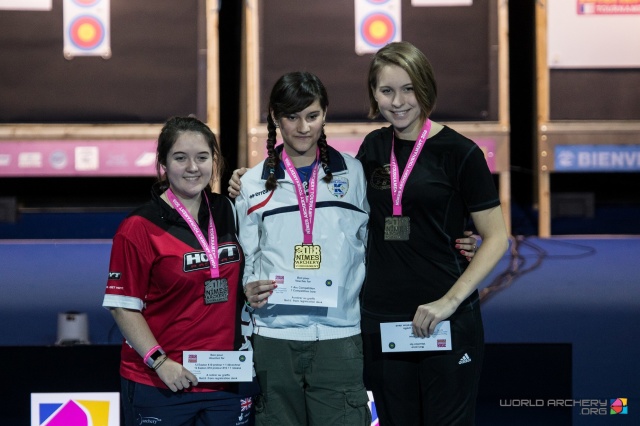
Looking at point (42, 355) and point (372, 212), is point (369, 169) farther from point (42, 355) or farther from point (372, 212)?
point (42, 355)

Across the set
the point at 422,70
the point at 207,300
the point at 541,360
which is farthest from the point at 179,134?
the point at 541,360

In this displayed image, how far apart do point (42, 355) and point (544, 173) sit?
398cm

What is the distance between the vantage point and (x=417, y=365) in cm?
220

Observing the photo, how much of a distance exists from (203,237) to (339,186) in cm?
36

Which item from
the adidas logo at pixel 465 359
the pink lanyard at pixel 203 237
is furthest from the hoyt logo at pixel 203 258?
the adidas logo at pixel 465 359

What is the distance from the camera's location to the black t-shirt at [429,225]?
2.16 m

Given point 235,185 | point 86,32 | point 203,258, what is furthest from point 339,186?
point 86,32

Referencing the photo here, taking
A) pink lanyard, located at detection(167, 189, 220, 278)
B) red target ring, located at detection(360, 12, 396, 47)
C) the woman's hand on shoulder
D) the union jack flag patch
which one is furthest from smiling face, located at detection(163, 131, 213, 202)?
red target ring, located at detection(360, 12, 396, 47)

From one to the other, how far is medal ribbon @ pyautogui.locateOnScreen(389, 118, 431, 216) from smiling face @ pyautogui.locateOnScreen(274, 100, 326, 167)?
20 cm

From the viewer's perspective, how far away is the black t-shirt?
7.07 ft

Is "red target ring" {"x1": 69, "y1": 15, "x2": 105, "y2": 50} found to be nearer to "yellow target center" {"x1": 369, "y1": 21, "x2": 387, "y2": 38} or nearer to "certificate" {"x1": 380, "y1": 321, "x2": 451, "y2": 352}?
"yellow target center" {"x1": 369, "y1": 21, "x2": 387, "y2": 38}

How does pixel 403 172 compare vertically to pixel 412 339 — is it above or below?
above

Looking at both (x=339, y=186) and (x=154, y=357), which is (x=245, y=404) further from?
(x=339, y=186)

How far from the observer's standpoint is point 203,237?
6.97 feet
